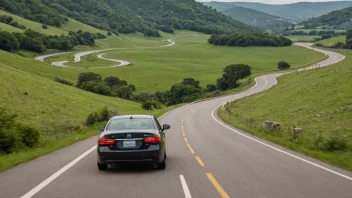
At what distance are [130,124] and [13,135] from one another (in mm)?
6781

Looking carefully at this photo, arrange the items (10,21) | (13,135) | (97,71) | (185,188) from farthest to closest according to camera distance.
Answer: (10,21)
(97,71)
(13,135)
(185,188)

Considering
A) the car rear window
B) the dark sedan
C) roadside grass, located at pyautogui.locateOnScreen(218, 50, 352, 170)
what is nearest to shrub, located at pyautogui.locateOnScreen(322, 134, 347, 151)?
roadside grass, located at pyautogui.locateOnScreen(218, 50, 352, 170)

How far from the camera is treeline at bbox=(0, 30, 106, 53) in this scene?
109 m

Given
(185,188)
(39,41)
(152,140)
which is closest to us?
(185,188)

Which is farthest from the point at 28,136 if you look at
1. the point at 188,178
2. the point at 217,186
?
the point at 217,186

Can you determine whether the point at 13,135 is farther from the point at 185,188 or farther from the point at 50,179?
the point at 185,188

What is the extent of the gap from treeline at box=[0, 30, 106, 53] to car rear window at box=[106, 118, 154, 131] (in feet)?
341

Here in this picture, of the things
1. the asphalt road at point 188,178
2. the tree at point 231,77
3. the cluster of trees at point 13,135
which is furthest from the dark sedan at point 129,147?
the tree at point 231,77

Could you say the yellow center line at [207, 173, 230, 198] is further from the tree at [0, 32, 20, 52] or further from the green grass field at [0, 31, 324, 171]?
the tree at [0, 32, 20, 52]

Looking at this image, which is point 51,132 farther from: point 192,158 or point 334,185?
point 334,185

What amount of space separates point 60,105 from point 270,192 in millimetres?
38200

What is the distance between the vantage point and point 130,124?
39.5 ft

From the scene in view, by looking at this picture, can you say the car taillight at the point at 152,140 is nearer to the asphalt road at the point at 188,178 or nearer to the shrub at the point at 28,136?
the asphalt road at the point at 188,178

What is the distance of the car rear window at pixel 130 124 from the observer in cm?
1181
